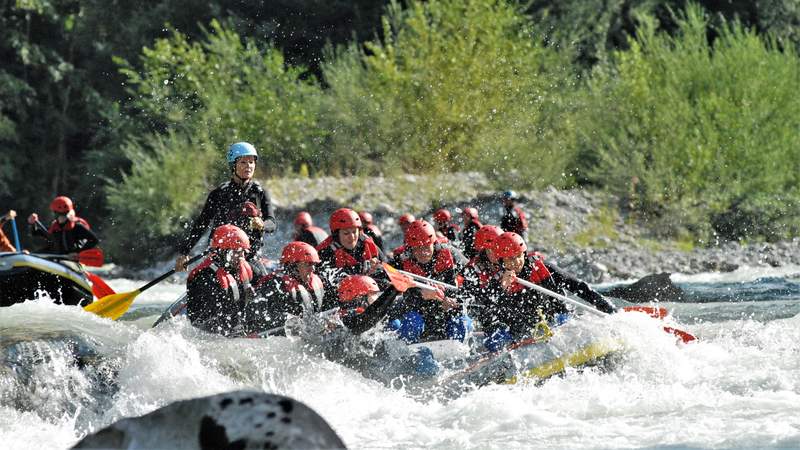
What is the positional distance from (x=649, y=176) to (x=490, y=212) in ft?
9.15

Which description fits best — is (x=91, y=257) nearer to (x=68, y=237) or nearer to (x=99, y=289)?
(x=99, y=289)

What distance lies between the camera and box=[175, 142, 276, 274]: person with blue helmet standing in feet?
29.3

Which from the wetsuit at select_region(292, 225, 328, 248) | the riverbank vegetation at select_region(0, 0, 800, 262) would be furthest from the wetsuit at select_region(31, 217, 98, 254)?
the riverbank vegetation at select_region(0, 0, 800, 262)

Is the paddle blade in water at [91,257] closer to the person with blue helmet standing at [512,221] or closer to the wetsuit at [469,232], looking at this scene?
the wetsuit at [469,232]

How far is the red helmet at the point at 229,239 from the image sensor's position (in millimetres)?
8320

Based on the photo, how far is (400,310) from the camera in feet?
26.2

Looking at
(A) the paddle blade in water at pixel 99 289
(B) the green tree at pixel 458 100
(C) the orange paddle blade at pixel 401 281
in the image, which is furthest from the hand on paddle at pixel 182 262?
(B) the green tree at pixel 458 100

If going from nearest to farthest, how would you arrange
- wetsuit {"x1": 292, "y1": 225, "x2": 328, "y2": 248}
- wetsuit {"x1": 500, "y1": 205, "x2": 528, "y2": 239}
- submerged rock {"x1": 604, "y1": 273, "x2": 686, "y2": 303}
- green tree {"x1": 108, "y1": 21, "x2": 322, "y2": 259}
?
1. wetsuit {"x1": 292, "y1": 225, "x2": 328, "y2": 248}
2. submerged rock {"x1": 604, "y1": 273, "x2": 686, "y2": 303}
3. wetsuit {"x1": 500, "y1": 205, "x2": 528, "y2": 239}
4. green tree {"x1": 108, "y1": 21, "x2": 322, "y2": 259}

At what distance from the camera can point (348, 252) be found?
9164 mm

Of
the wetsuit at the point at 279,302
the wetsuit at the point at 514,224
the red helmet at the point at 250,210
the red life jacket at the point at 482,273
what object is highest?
the wetsuit at the point at 514,224

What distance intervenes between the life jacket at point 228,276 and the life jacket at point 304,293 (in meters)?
0.29

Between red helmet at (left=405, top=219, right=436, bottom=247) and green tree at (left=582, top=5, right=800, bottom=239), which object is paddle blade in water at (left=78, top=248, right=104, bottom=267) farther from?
green tree at (left=582, top=5, right=800, bottom=239)

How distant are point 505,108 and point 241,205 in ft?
38.8

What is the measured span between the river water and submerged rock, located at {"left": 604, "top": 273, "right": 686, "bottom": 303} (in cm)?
346
